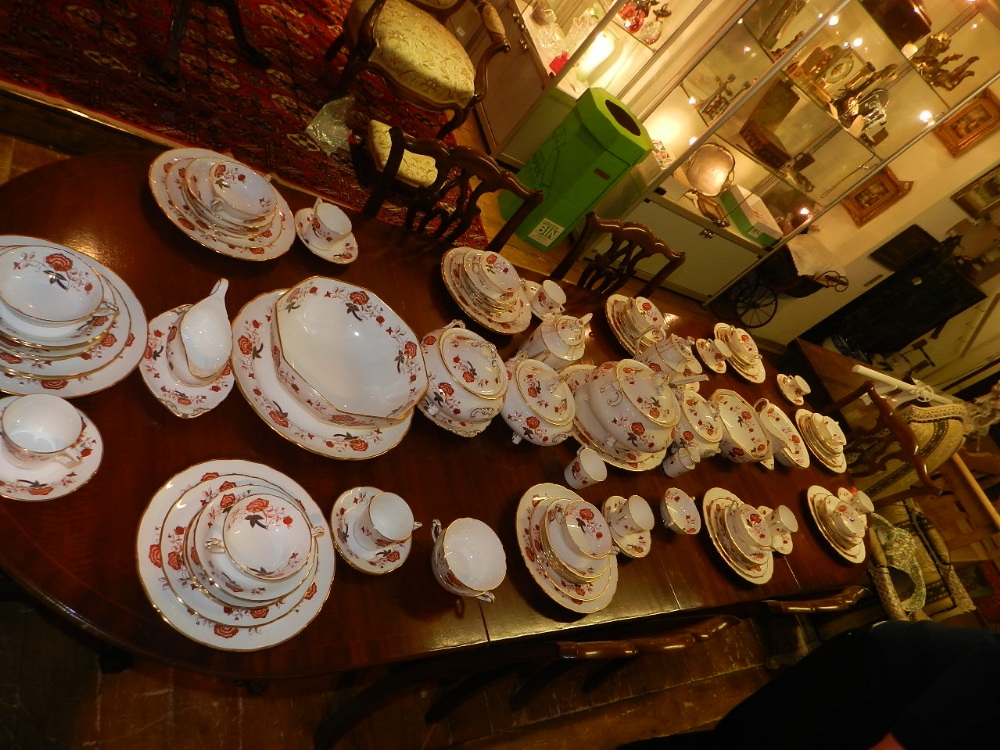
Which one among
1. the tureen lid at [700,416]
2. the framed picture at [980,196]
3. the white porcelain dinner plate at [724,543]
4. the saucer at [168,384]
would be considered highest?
the framed picture at [980,196]

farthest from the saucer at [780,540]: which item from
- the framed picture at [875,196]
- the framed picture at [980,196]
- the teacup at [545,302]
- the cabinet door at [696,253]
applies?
the framed picture at [980,196]

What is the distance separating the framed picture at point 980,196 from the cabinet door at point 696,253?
4.89 feet

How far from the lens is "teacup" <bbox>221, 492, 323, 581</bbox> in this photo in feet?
2.55

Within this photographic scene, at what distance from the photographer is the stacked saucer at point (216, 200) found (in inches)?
43.3

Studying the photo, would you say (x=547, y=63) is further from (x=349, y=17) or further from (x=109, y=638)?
(x=109, y=638)

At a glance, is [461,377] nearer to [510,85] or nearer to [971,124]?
[510,85]

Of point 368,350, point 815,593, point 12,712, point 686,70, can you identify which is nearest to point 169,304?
point 368,350

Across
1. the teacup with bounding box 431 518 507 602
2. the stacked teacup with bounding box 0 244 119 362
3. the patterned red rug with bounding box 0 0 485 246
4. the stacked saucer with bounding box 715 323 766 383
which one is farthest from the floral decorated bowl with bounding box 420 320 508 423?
the patterned red rug with bounding box 0 0 485 246

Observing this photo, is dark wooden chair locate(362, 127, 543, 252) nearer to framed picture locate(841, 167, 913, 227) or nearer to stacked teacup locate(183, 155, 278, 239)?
stacked teacup locate(183, 155, 278, 239)

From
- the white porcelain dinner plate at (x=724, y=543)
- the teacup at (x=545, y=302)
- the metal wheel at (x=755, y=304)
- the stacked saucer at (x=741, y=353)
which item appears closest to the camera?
the white porcelain dinner plate at (x=724, y=543)

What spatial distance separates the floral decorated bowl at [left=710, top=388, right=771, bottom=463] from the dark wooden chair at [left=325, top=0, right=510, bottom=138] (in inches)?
76.6

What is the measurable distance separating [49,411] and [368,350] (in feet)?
1.73

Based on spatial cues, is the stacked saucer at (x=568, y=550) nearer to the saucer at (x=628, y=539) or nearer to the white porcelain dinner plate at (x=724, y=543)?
the saucer at (x=628, y=539)

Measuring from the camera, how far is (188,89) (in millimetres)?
2404
